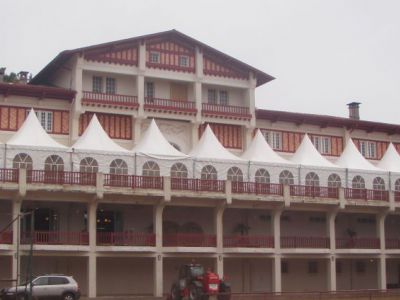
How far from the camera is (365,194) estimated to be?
194 feet

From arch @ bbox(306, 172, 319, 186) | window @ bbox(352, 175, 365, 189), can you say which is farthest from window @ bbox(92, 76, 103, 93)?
window @ bbox(352, 175, 365, 189)

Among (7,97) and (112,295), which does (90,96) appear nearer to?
(7,97)

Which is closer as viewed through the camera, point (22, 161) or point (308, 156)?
point (22, 161)

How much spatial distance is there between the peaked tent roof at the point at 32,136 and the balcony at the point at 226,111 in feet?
39.9

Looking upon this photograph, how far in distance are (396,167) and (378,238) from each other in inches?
253

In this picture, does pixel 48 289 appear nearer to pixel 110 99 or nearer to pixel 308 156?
pixel 110 99

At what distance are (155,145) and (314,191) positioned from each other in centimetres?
1167

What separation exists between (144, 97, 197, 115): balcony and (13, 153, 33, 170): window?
10.5 meters

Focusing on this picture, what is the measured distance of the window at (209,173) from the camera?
179 feet

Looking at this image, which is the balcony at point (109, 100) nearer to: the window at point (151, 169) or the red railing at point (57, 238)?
the window at point (151, 169)

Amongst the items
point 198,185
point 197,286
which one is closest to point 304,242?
point 198,185

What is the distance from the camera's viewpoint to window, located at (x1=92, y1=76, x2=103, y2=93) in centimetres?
5728

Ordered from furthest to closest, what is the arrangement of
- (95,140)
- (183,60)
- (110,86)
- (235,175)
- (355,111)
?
(355,111)
(183,60)
(110,86)
(235,175)
(95,140)

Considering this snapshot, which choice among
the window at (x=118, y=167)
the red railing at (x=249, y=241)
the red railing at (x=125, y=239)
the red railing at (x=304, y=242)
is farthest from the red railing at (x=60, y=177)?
the red railing at (x=304, y=242)
